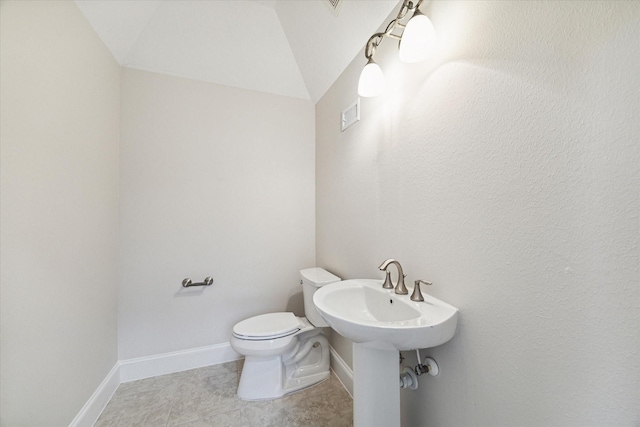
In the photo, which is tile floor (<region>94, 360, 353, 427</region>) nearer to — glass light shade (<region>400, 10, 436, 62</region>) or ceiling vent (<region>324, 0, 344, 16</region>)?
glass light shade (<region>400, 10, 436, 62</region>)

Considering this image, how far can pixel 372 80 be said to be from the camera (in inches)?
43.7

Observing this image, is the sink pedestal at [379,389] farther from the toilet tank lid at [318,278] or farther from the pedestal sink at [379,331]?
the toilet tank lid at [318,278]

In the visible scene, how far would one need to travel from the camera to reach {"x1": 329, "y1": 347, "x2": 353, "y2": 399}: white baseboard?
151cm

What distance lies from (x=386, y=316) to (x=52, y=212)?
1.55 metres

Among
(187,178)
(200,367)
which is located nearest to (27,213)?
(187,178)

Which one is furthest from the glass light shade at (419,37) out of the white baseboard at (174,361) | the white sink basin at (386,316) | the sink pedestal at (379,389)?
the white baseboard at (174,361)

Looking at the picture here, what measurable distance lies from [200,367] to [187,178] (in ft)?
4.89

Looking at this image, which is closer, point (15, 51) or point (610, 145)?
point (610, 145)

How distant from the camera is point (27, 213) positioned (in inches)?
34.8

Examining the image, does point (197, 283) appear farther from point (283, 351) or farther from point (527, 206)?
point (527, 206)

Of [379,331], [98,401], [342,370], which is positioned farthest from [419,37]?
[98,401]

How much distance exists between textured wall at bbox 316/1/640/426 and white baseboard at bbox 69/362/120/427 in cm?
165

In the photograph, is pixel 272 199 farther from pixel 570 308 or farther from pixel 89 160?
pixel 570 308

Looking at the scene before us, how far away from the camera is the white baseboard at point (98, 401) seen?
1168mm
